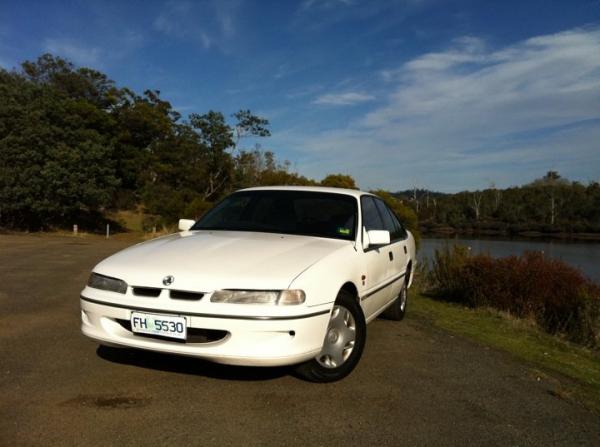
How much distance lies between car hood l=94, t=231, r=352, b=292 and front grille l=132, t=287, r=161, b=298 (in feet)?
0.12

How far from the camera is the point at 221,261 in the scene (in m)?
3.50

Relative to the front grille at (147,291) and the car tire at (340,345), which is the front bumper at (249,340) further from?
the car tire at (340,345)

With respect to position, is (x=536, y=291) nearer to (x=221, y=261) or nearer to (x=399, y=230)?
(x=399, y=230)

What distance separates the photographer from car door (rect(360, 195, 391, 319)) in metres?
4.33

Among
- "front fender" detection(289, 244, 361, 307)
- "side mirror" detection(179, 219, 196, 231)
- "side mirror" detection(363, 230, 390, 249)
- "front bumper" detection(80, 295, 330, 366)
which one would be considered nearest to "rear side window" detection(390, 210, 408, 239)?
"side mirror" detection(363, 230, 390, 249)

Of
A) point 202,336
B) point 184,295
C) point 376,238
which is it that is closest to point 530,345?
point 376,238

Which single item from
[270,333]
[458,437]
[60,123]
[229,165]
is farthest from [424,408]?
[229,165]

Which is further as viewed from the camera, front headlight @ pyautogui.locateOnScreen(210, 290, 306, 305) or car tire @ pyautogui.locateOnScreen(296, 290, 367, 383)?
car tire @ pyautogui.locateOnScreen(296, 290, 367, 383)

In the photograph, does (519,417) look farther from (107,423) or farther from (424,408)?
(107,423)

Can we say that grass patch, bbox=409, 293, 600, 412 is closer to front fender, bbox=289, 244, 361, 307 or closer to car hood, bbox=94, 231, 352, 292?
front fender, bbox=289, 244, 361, 307

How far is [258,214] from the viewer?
484cm

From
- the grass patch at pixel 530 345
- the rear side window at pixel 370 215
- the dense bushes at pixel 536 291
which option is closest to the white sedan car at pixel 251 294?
the rear side window at pixel 370 215

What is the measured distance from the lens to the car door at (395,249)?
5266 mm

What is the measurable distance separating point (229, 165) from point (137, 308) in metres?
48.1
